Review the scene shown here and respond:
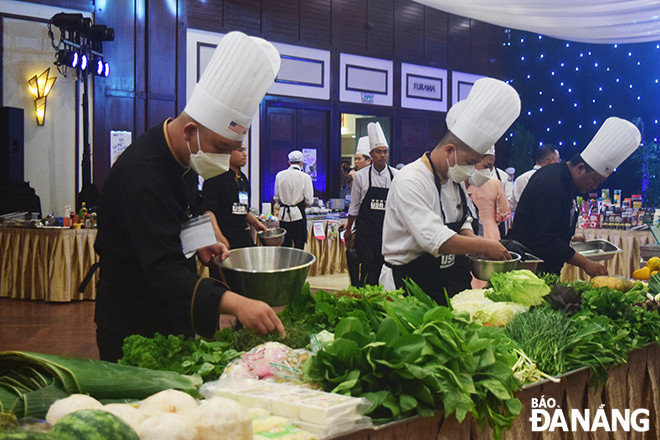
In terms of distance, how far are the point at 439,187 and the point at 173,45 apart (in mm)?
7595

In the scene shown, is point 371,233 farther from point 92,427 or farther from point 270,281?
point 92,427

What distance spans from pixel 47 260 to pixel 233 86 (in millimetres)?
5141

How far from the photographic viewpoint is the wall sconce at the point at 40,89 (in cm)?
846

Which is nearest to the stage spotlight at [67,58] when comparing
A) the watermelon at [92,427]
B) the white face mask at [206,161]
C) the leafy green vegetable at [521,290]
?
the white face mask at [206,161]

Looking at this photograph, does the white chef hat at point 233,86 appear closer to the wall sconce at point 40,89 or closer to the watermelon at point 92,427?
the watermelon at point 92,427

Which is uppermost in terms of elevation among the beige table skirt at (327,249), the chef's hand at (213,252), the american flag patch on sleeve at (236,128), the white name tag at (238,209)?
the american flag patch on sleeve at (236,128)

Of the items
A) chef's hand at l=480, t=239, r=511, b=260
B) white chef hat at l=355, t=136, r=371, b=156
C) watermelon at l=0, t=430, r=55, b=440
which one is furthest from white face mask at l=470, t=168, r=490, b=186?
white chef hat at l=355, t=136, r=371, b=156

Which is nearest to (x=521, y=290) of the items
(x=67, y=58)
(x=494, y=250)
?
(x=494, y=250)

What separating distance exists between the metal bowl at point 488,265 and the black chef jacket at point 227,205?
7.21 ft

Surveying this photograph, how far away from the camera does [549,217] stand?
375 cm

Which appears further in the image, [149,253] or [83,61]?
[83,61]

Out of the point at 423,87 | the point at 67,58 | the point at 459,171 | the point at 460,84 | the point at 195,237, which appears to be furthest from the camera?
the point at 460,84

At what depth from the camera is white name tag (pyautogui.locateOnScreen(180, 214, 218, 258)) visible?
1.98 meters

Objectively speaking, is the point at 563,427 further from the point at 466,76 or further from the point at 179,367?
the point at 466,76
